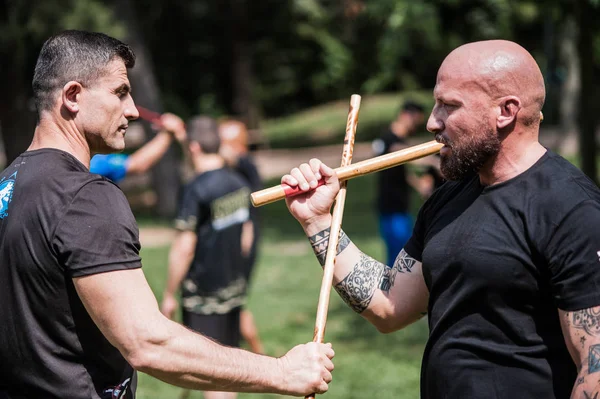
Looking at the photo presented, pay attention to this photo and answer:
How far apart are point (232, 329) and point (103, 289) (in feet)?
13.0

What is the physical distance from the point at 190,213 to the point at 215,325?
3.01 feet

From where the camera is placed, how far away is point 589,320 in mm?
2562

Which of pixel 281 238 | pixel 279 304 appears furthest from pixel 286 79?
pixel 279 304

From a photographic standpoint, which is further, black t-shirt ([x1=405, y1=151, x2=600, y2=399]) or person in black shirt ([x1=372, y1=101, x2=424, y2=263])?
person in black shirt ([x1=372, y1=101, x2=424, y2=263])

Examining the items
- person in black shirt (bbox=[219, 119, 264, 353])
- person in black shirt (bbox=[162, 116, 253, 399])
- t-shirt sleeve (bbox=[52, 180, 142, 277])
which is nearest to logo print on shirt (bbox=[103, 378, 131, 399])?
t-shirt sleeve (bbox=[52, 180, 142, 277])

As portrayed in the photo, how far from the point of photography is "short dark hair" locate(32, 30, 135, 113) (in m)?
2.89

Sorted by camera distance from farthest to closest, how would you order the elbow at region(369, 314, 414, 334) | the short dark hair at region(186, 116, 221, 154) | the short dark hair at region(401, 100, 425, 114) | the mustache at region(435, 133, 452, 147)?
the short dark hair at region(401, 100, 425, 114)
the short dark hair at region(186, 116, 221, 154)
the elbow at region(369, 314, 414, 334)
the mustache at region(435, 133, 452, 147)

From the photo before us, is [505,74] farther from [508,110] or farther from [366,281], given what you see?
[366,281]

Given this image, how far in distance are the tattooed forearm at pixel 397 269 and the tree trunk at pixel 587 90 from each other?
589 centimetres

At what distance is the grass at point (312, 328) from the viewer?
22.8 ft

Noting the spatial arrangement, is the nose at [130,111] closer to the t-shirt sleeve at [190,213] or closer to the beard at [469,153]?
the beard at [469,153]

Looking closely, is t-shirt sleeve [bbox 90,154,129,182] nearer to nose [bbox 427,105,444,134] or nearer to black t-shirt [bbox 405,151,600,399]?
nose [bbox 427,105,444,134]

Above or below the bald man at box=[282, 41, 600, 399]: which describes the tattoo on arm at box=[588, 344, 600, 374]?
below

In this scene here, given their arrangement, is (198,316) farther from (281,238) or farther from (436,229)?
(281,238)
